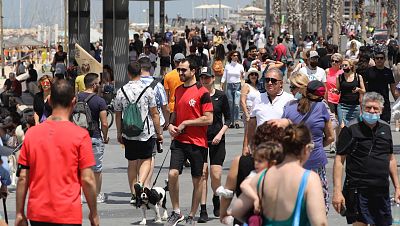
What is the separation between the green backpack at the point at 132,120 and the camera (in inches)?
500

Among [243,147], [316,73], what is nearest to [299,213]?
[243,147]

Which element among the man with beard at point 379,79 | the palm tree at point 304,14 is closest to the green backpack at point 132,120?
the man with beard at point 379,79

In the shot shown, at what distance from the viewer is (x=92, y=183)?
7.82m

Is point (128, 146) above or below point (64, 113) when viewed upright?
below

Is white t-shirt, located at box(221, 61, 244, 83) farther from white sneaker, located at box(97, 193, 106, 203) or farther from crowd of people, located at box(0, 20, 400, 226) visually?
white sneaker, located at box(97, 193, 106, 203)

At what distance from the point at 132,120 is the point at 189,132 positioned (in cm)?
96

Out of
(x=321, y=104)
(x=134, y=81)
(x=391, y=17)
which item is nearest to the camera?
(x=321, y=104)

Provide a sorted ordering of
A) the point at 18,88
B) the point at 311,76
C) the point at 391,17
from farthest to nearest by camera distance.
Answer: the point at 391,17
the point at 18,88
the point at 311,76

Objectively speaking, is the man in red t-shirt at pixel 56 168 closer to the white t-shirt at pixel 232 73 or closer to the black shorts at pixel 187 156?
the black shorts at pixel 187 156

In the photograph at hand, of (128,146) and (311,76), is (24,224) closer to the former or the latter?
(128,146)

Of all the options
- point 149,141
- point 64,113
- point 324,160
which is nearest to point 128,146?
point 149,141

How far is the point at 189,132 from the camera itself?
11969mm

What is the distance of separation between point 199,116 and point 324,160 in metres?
2.32

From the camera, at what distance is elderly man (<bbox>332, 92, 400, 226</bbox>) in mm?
9391
